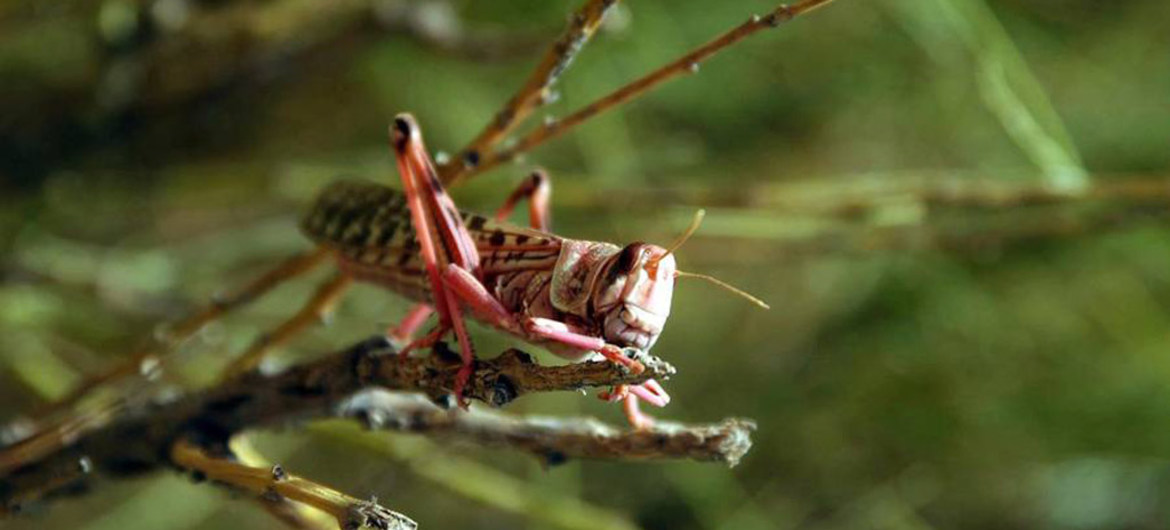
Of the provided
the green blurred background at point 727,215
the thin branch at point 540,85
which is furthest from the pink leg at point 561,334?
the green blurred background at point 727,215

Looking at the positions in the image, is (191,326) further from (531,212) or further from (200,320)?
(531,212)

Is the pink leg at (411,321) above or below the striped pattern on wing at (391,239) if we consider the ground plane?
below

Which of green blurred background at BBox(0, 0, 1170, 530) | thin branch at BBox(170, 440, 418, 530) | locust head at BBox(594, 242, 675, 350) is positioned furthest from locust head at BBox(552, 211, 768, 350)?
green blurred background at BBox(0, 0, 1170, 530)

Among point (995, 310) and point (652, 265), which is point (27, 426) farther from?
point (995, 310)

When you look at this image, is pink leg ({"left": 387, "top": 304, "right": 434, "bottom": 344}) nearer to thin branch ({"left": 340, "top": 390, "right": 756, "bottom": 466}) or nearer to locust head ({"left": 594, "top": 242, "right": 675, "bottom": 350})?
thin branch ({"left": 340, "top": 390, "right": 756, "bottom": 466})

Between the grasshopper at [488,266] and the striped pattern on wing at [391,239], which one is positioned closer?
the grasshopper at [488,266]

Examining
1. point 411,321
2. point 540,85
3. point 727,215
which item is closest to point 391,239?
point 411,321

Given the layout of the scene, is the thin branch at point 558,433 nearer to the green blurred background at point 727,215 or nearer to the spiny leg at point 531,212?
the spiny leg at point 531,212
